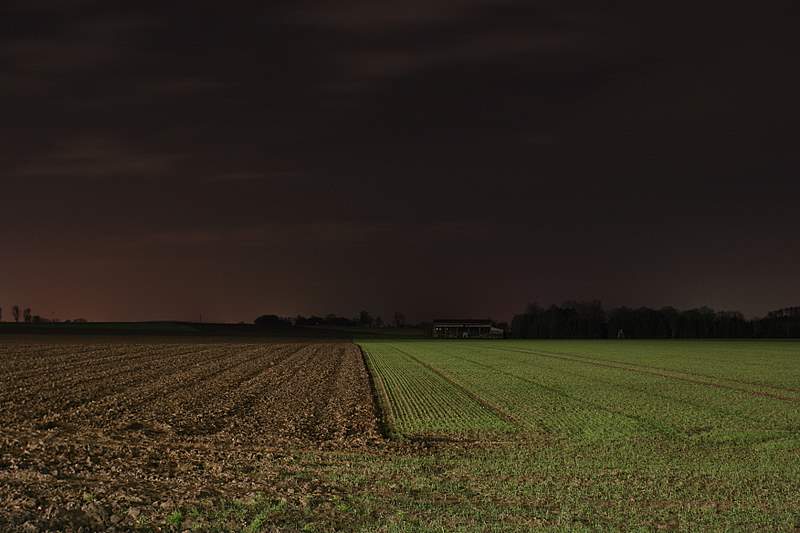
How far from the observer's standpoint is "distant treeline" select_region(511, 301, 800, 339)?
161625mm

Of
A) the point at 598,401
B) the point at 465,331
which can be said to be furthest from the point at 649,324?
the point at 598,401

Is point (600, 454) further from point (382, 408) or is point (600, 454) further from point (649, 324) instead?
point (649, 324)

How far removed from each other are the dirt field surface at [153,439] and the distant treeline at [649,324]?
14531cm

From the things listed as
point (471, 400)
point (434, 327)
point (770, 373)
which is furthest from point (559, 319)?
point (471, 400)

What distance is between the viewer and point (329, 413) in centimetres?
2448

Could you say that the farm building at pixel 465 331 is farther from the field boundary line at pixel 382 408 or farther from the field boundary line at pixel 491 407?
the field boundary line at pixel 382 408

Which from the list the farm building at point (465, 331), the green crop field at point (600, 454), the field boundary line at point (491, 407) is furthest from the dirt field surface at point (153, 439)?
the farm building at point (465, 331)

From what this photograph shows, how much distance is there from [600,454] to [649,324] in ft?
553

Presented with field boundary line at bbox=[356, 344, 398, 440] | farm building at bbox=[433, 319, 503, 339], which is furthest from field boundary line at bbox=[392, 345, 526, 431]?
farm building at bbox=[433, 319, 503, 339]

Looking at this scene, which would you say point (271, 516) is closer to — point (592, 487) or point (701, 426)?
point (592, 487)

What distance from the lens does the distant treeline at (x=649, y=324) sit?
530 feet

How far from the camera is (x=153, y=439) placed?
19234mm

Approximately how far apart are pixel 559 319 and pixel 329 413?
166m

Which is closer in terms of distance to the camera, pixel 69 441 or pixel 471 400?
pixel 69 441
